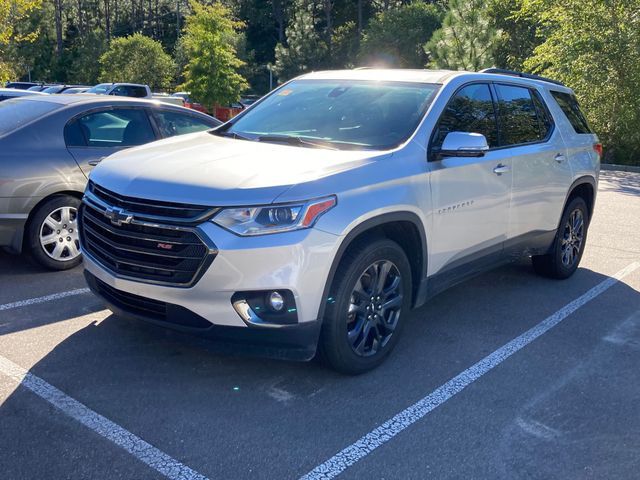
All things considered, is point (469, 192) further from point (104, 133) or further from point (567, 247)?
point (104, 133)

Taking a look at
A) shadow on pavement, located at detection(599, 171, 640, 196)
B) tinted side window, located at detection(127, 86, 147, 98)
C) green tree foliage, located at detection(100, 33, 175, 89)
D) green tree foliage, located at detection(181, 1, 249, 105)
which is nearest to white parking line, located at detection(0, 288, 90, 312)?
shadow on pavement, located at detection(599, 171, 640, 196)

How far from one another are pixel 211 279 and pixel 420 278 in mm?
1553

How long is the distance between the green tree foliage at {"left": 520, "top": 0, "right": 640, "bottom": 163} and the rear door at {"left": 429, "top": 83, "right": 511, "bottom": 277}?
13378 millimetres

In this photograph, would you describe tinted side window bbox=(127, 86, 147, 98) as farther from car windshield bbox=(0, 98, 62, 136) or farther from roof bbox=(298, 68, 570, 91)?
roof bbox=(298, 68, 570, 91)

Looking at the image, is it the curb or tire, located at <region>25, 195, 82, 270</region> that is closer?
tire, located at <region>25, 195, 82, 270</region>

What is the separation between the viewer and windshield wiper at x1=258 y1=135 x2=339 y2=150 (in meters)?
4.25

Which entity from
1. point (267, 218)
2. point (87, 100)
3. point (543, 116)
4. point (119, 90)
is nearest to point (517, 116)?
point (543, 116)

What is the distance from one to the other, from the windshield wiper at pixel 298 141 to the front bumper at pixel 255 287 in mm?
915

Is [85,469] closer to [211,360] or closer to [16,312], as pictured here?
[211,360]

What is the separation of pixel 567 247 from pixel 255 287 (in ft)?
13.3

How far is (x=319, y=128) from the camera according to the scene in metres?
4.57

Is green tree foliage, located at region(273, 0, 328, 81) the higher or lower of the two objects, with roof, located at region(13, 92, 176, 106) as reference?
higher

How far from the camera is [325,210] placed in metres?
3.53

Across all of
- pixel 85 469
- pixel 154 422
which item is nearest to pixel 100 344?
pixel 154 422
